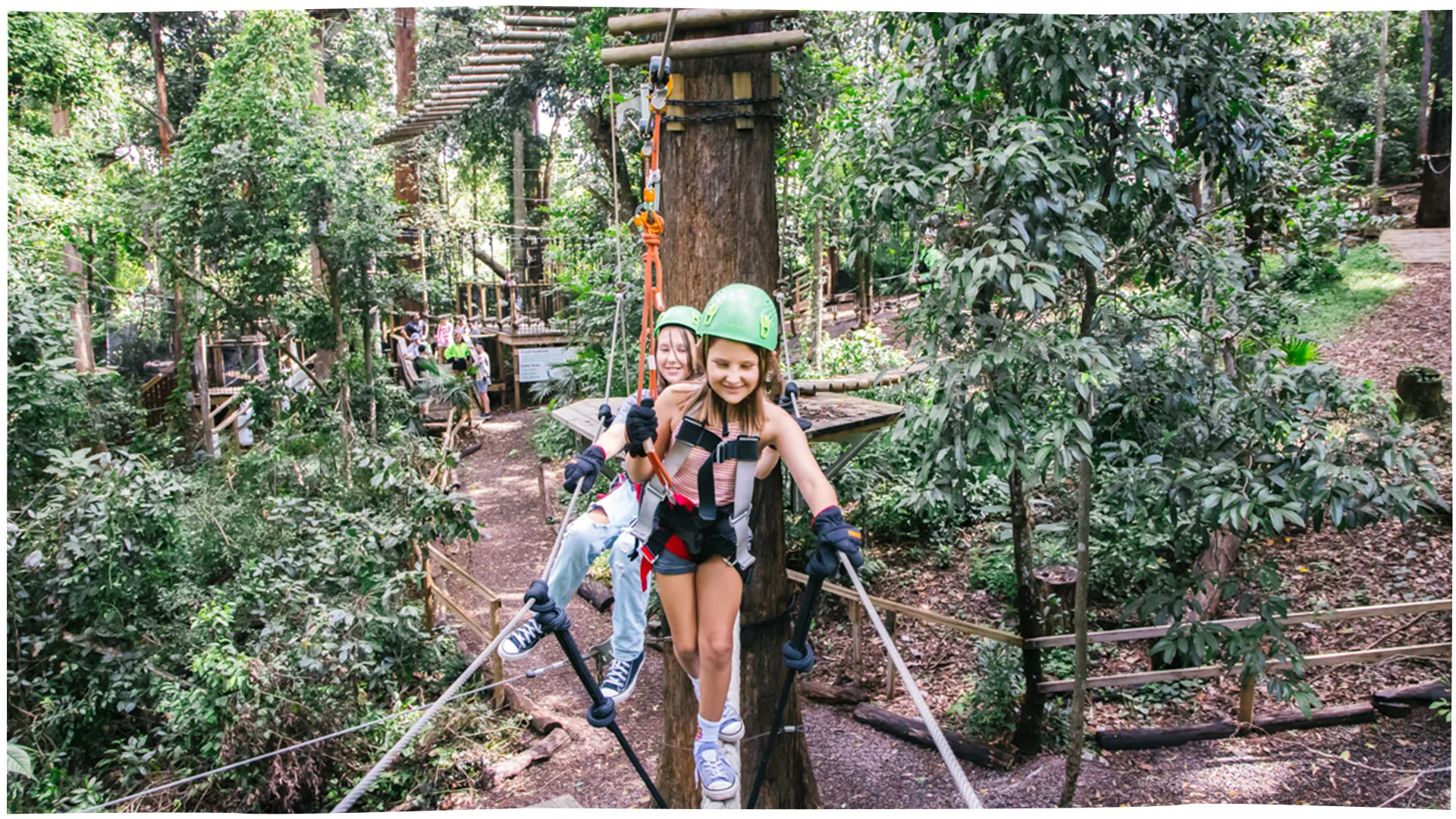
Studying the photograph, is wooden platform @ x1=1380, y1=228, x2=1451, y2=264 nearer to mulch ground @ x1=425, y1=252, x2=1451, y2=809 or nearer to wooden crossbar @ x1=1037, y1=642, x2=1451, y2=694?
mulch ground @ x1=425, y1=252, x2=1451, y2=809

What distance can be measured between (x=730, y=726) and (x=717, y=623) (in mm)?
236

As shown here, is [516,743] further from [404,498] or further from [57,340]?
[57,340]

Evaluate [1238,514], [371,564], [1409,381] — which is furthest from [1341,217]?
[371,564]

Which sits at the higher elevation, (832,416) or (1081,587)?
(832,416)

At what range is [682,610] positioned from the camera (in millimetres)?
1957

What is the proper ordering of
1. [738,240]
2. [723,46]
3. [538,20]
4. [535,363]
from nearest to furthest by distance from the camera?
[723,46], [738,240], [538,20], [535,363]

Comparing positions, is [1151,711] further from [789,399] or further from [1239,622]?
[789,399]

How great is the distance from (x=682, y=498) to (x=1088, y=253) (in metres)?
1.23

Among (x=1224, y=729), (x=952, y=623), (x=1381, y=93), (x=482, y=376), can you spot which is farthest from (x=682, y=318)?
(x=482, y=376)

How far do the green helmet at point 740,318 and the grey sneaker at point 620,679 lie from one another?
82 centimetres

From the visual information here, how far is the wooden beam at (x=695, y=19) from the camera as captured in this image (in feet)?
7.39

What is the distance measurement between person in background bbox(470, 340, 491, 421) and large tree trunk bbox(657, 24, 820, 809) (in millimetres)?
8664

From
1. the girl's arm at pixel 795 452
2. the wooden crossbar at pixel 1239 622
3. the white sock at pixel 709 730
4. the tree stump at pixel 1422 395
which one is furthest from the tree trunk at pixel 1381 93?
the white sock at pixel 709 730

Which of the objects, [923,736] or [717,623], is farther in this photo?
[923,736]
